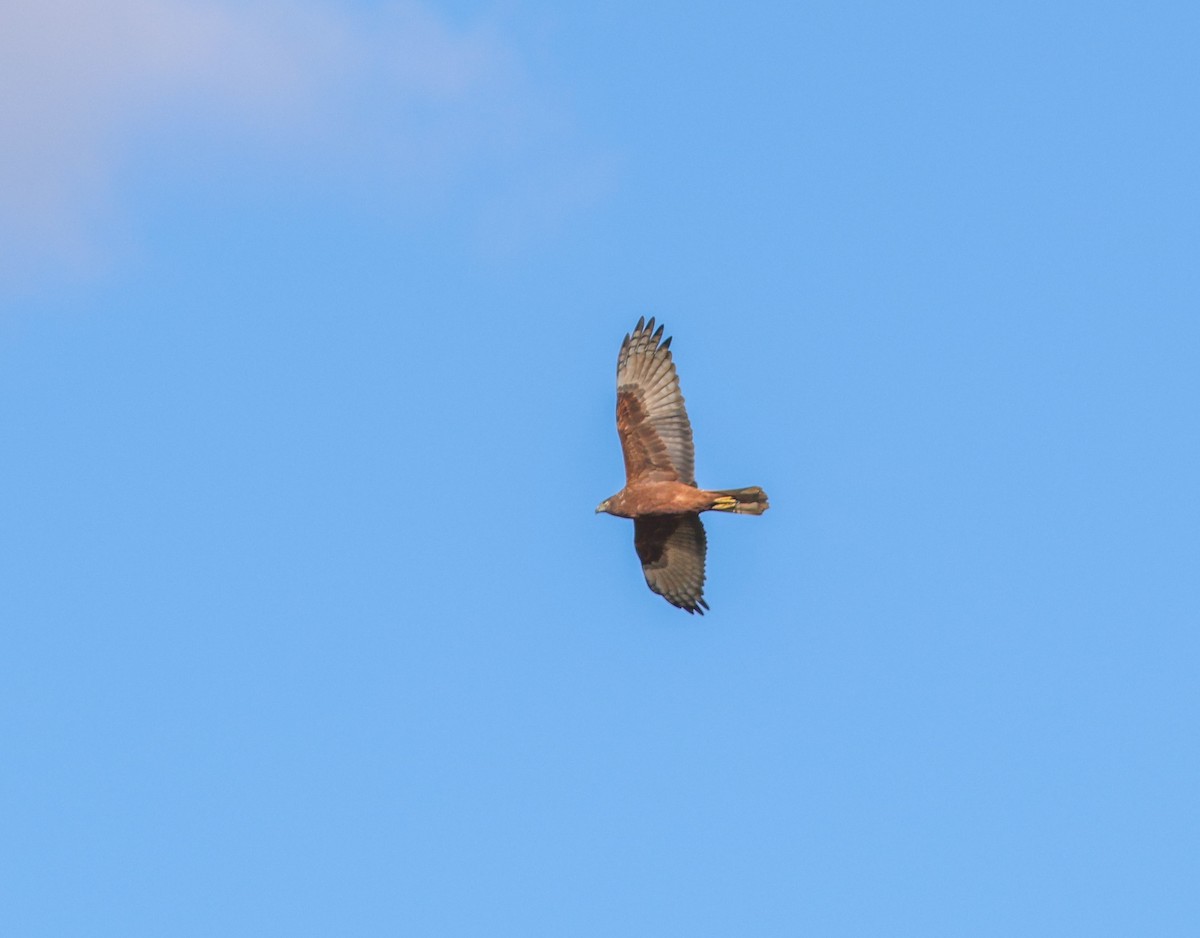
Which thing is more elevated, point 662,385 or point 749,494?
point 662,385

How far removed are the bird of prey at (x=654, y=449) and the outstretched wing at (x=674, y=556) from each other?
15 millimetres

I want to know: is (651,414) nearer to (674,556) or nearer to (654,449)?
(654,449)

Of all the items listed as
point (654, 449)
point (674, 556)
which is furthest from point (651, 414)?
point (674, 556)

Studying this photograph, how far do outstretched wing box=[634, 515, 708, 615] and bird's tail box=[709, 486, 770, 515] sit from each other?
1914 millimetres

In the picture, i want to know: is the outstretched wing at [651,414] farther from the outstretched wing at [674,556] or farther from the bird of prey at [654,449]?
the outstretched wing at [674,556]

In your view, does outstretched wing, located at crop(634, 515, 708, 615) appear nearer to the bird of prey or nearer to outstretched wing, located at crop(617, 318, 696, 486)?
the bird of prey

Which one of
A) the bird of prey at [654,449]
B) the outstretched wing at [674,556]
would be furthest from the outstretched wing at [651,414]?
the outstretched wing at [674,556]

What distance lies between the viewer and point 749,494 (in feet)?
94.9

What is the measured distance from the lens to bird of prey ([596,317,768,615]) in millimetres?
30125

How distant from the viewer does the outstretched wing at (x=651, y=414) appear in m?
30.5

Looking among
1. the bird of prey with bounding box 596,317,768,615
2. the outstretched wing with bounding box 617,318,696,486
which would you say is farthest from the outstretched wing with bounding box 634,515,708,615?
the outstretched wing with bounding box 617,318,696,486

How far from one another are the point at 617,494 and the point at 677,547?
169cm

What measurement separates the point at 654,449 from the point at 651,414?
1.79 ft

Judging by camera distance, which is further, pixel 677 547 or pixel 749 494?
pixel 677 547
